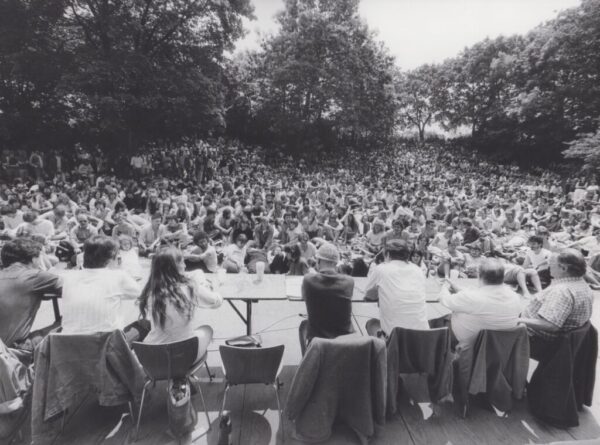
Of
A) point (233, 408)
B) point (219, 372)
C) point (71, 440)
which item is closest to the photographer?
→ point (71, 440)

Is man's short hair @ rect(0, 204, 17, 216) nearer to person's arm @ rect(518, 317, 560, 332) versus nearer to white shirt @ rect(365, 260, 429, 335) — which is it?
white shirt @ rect(365, 260, 429, 335)

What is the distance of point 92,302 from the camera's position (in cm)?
256

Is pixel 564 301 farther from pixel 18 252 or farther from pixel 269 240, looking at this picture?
pixel 269 240

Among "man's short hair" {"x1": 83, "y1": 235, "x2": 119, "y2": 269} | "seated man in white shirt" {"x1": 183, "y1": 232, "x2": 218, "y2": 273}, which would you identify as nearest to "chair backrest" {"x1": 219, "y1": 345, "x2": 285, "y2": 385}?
"man's short hair" {"x1": 83, "y1": 235, "x2": 119, "y2": 269}

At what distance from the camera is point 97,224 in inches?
269

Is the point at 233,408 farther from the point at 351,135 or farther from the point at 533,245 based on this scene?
the point at 351,135

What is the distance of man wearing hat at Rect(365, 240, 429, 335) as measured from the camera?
2.87 meters

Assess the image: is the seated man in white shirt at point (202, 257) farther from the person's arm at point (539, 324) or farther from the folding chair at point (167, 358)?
the person's arm at point (539, 324)

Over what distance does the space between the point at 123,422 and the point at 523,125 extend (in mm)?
36046

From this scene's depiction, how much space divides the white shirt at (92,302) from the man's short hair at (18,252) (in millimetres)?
516

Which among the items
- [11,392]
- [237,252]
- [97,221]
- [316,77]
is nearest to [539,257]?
[237,252]

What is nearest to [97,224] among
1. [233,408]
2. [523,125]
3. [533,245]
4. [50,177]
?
[233,408]

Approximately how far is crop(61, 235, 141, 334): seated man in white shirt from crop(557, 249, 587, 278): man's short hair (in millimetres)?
3275

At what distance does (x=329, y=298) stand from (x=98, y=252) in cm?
180
